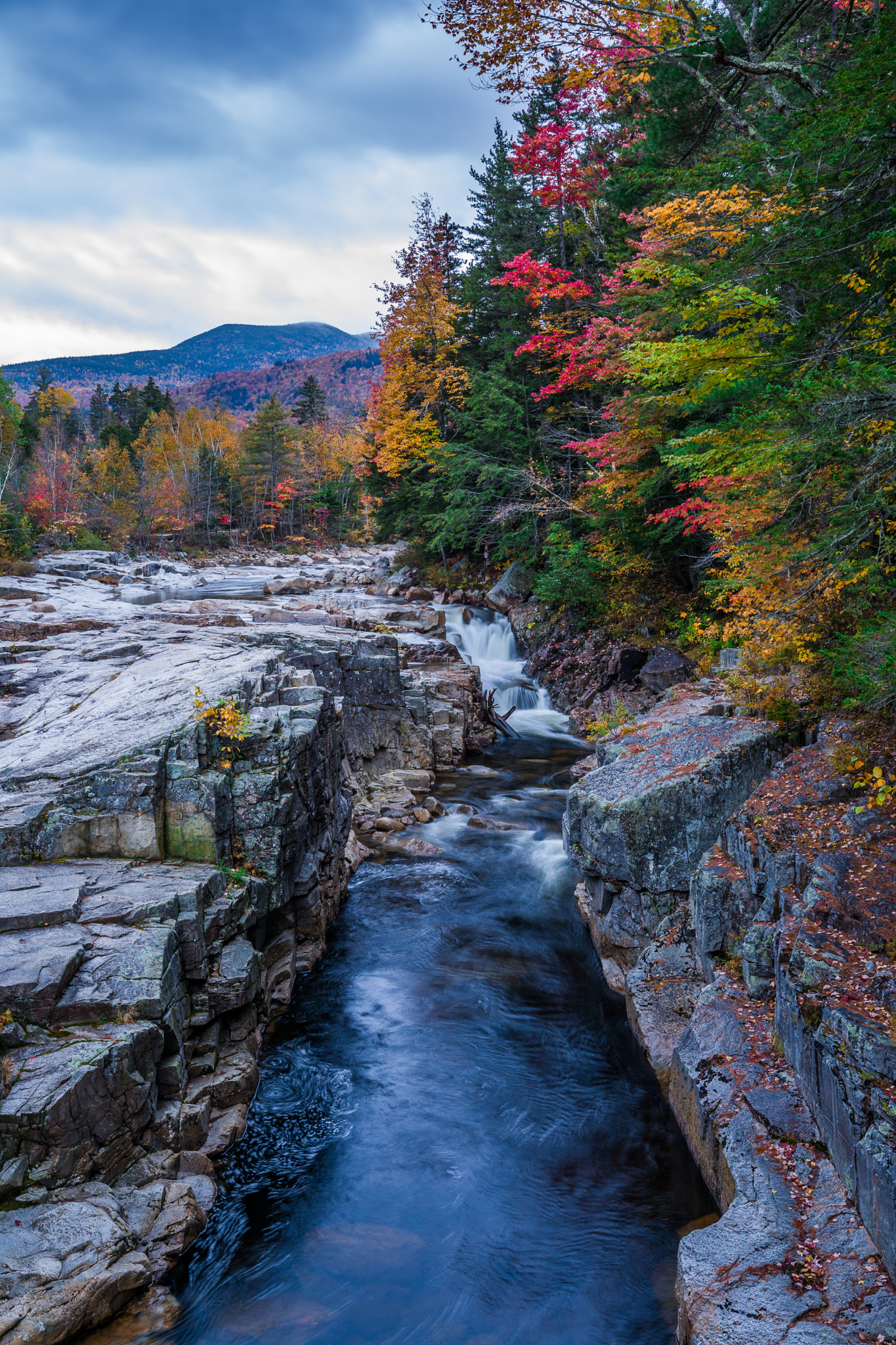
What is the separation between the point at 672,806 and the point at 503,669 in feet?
49.2

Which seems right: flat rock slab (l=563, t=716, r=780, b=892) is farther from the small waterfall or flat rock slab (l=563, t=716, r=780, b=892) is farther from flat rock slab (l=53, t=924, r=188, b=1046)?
the small waterfall

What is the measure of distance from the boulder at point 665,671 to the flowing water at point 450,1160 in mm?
7836

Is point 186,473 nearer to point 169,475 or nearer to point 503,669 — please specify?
point 169,475

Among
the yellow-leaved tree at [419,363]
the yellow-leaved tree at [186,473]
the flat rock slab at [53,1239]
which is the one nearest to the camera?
the flat rock slab at [53,1239]

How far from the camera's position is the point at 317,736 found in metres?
9.82

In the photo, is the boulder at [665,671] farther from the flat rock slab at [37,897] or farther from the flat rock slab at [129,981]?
the flat rock slab at [37,897]

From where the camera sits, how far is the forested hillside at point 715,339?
6.16m

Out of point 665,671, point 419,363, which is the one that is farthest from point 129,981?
point 419,363

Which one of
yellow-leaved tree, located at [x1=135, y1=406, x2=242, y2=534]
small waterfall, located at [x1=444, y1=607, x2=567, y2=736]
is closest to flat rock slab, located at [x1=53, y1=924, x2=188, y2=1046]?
small waterfall, located at [x1=444, y1=607, x2=567, y2=736]

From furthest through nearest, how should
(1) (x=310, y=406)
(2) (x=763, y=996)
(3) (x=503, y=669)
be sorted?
(1) (x=310, y=406), (3) (x=503, y=669), (2) (x=763, y=996)

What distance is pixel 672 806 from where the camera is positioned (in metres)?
7.80

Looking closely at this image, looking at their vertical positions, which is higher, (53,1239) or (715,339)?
(715,339)

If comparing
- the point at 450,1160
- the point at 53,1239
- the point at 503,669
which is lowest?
the point at 450,1160

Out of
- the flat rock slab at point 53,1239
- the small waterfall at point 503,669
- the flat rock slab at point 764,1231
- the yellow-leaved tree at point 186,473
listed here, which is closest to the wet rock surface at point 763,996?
the flat rock slab at point 764,1231
